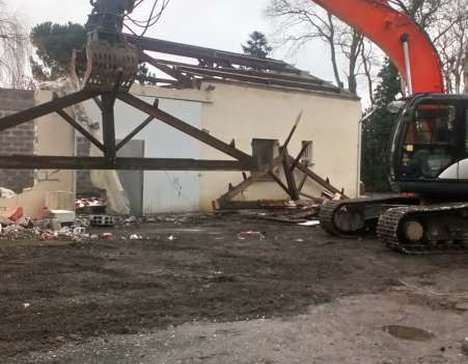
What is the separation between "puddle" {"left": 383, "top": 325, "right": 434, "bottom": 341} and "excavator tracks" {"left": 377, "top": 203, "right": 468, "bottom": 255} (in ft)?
14.2

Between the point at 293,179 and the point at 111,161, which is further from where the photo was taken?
the point at 293,179

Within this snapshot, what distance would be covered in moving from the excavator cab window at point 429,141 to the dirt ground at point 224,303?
5.19 feet

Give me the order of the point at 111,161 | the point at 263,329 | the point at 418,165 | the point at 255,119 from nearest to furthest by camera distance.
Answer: the point at 263,329, the point at 111,161, the point at 418,165, the point at 255,119

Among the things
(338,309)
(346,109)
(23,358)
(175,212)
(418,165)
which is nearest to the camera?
(23,358)

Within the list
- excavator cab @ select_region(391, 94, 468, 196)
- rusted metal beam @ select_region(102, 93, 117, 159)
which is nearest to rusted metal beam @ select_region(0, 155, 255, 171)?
rusted metal beam @ select_region(102, 93, 117, 159)

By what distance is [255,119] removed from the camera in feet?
60.2

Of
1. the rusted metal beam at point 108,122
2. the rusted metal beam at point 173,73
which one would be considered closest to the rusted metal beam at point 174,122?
the rusted metal beam at point 108,122

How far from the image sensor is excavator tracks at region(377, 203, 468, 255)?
10.2 m

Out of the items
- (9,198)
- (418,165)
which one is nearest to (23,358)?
(418,165)

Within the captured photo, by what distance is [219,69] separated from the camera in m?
18.6

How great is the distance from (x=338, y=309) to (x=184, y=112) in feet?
35.7

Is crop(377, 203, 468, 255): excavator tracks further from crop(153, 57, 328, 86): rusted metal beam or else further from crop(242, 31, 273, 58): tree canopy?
crop(242, 31, 273, 58): tree canopy

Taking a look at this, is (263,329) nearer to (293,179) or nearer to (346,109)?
(293,179)

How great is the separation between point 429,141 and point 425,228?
5.12 ft
